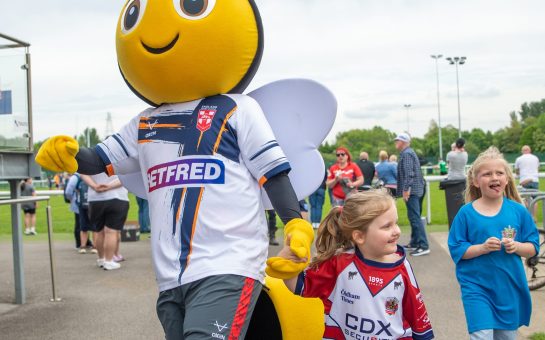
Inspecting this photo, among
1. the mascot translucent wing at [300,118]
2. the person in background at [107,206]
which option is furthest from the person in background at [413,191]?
the mascot translucent wing at [300,118]

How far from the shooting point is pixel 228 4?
10.2 feet

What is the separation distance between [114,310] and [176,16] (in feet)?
13.5

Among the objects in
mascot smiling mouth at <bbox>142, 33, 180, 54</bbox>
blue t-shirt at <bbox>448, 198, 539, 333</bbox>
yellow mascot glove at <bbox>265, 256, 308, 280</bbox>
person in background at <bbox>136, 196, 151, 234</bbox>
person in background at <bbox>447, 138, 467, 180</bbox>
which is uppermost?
mascot smiling mouth at <bbox>142, 33, 180, 54</bbox>

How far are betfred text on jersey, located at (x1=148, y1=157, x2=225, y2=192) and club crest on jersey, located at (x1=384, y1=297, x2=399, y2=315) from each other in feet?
3.26

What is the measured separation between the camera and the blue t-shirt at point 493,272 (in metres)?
3.78

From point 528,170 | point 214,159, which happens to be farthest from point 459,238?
point 528,170

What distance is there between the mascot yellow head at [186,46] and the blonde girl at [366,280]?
0.93 m

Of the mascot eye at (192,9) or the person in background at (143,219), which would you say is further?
the person in background at (143,219)

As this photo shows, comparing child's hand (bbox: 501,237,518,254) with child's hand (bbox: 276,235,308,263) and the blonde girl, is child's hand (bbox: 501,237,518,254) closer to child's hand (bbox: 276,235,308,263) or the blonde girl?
the blonde girl

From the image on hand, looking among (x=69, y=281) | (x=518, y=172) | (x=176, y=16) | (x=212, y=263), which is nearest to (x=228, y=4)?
(x=176, y=16)

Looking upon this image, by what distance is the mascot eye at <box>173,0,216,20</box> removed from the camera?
3031 mm

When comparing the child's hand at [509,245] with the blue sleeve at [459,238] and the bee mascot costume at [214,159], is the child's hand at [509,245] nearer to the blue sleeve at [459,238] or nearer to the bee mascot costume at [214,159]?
the blue sleeve at [459,238]

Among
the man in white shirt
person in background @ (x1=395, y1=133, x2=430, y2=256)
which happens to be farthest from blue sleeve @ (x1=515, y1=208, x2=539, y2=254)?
the man in white shirt

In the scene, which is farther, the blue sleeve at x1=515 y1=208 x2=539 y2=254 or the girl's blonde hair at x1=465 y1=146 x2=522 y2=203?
the girl's blonde hair at x1=465 y1=146 x2=522 y2=203
